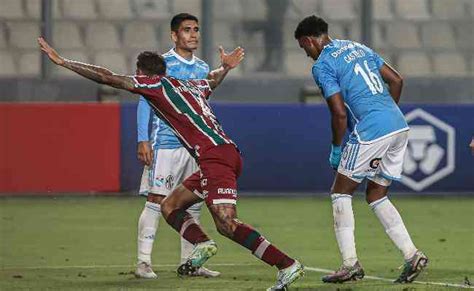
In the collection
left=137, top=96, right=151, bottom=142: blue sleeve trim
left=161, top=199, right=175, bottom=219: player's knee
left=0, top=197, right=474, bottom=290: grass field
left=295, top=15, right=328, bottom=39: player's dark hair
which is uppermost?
left=295, top=15, right=328, bottom=39: player's dark hair

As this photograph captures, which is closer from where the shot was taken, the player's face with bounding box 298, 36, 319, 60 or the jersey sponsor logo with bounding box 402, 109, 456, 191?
→ the player's face with bounding box 298, 36, 319, 60

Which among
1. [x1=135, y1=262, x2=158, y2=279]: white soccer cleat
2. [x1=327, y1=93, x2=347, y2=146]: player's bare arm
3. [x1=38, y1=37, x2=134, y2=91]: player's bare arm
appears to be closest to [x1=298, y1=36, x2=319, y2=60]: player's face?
[x1=327, y1=93, x2=347, y2=146]: player's bare arm

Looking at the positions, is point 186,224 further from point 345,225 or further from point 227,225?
point 345,225

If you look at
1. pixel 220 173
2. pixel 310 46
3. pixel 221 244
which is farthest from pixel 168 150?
pixel 221 244

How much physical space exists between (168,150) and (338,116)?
1.67m

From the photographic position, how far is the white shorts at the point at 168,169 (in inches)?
442

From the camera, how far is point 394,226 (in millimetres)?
10641

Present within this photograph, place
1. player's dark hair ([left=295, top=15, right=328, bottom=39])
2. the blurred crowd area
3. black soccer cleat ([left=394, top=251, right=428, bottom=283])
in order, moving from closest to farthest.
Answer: black soccer cleat ([left=394, top=251, right=428, bottom=283]) < player's dark hair ([left=295, top=15, right=328, bottom=39]) < the blurred crowd area

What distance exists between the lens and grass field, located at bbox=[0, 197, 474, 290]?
35.0 feet

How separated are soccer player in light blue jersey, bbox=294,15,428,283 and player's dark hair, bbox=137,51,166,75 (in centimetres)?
110

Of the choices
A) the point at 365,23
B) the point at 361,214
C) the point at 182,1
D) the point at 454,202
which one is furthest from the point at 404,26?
the point at 361,214

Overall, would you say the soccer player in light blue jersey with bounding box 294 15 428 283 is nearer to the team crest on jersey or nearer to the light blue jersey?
the light blue jersey

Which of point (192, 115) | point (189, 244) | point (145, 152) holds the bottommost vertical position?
point (189, 244)

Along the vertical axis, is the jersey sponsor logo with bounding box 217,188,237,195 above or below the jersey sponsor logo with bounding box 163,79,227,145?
below
